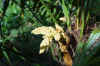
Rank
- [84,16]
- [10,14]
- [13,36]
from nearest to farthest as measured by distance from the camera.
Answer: [84,16] < [13,36] < [10,14]

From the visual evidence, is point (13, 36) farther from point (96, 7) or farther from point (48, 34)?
point (96, 7)

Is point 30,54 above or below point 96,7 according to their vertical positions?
below

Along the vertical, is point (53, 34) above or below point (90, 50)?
above

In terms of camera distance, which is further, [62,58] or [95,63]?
[62,58]

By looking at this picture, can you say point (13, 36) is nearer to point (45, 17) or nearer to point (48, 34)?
point (45, 17)

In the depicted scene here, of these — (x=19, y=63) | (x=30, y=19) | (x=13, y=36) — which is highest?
(x=30, y=19)

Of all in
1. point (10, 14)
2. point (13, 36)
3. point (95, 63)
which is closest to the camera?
point (95, 63)

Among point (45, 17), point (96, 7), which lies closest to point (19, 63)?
point (45, 17)
